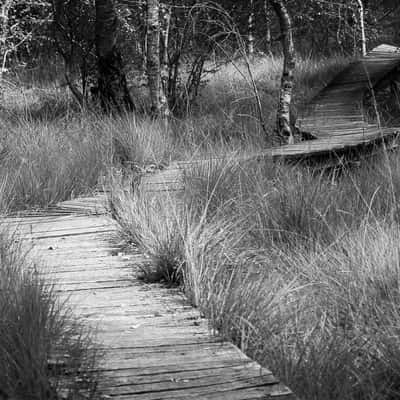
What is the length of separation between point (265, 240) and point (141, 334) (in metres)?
2.16

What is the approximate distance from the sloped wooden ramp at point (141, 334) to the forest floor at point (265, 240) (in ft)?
0.55

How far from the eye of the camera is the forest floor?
2998 millimetres

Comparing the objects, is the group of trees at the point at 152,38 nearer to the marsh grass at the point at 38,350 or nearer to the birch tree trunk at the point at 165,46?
the birch tree trunk at the point at 165,46

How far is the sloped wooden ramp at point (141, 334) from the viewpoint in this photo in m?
2.28

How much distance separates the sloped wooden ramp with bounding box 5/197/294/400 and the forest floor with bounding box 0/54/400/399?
168 millimetres

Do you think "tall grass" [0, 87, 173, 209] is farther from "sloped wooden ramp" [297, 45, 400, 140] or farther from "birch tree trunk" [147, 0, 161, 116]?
"sloped wooden ramp" [297, 45, 400, 140]

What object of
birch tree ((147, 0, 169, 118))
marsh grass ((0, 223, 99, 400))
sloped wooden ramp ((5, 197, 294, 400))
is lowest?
sloped wooden ramp ((5, 197, 294, 400))

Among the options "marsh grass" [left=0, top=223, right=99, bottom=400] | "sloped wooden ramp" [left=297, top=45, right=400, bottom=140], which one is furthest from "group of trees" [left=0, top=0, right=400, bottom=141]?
"marsh grass" [left=0, top=223, right=99, bottom=400]

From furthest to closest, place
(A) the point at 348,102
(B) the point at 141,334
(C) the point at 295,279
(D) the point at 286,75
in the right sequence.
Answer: (A) the point at 348,102
(D) the point at 286,75
(C) the point at 295,279
(B) the point at 141,334

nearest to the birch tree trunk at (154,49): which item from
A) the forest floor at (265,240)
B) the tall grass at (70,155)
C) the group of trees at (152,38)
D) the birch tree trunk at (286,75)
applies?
the group of trees at (152,38)

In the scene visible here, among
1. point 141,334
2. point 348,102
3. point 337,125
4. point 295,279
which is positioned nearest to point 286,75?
point 337,125

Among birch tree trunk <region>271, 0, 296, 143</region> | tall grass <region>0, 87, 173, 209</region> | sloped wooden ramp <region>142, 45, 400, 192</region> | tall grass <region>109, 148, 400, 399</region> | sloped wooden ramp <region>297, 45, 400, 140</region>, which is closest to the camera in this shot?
tall grass <region>109, 148, 400, 399</region>

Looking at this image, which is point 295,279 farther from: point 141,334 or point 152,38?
point 152,38

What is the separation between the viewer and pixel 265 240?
15.7 ft
